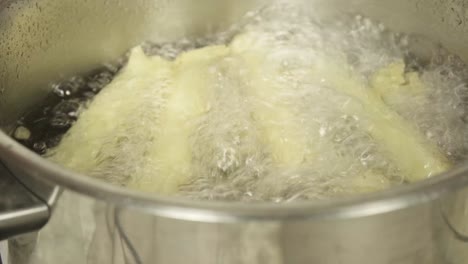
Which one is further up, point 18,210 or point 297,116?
point 18,210

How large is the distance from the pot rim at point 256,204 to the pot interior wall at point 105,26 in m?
0.33

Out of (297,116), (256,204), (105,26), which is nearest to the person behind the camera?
(256,204)

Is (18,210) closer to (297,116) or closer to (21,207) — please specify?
(21,207)

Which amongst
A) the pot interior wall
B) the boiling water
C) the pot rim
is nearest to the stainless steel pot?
the pot rim

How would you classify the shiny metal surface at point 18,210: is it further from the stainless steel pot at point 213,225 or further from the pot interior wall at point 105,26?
the pot interior wall at point 105,26

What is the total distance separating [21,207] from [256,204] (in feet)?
0.56

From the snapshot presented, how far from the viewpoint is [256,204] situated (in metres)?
0.43

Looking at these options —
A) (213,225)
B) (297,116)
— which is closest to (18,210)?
(213,225)

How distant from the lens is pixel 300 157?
28.1 inches

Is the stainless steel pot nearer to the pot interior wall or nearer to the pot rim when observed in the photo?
the pot rim

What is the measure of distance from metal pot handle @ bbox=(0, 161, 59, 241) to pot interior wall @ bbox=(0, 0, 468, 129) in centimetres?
28

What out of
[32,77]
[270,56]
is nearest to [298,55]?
[270,56]

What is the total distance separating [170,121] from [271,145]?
0.12 meters

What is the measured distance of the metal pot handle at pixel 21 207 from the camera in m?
0.47
